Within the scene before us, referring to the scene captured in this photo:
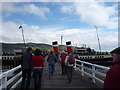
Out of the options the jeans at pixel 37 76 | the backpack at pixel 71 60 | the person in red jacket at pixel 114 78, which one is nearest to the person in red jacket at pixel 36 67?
the jeans at pixel 37 76

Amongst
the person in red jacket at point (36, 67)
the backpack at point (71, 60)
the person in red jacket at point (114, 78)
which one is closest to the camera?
the person in red jacket at point (114, 78)

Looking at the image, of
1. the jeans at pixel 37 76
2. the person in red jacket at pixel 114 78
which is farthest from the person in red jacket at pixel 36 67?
the person in red jacket at pixel 114 78

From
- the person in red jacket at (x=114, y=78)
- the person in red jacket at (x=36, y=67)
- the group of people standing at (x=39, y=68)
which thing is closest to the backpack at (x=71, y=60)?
the group of people standing at (x=39, y=68)

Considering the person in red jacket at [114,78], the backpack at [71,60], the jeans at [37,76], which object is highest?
the person in red jacket at [114,78]

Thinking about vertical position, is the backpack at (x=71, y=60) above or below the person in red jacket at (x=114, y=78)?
below

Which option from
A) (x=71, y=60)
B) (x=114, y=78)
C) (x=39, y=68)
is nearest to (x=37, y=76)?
(x=39, y=68)

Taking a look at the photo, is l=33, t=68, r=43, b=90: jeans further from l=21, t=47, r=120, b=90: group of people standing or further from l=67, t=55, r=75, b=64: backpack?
l=67, t=55, r=75, b=64: backpack

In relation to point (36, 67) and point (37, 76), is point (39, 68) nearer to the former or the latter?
point (36, 67)

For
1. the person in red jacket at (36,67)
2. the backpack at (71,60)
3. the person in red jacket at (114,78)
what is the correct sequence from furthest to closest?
the backpack at (71,60), the person in red jacket at (36,67), the person in red jacket at (114,78)

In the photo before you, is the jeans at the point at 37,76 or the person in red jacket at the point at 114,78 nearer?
the person in red jacket at the point at 114,78

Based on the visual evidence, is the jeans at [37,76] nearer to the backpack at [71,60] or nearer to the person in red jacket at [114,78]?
the backpack at [71,60]

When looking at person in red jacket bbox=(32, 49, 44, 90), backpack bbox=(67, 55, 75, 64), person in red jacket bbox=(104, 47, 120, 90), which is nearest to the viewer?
person in red jacket bbox=(104, 47, 120, 90)

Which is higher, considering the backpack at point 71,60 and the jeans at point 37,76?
the backpack at point 71,60

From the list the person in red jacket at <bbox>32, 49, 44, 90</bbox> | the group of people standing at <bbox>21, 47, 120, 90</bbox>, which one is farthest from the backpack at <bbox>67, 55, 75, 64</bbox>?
the person in red jacket at <bbox>32, 49, 44, 90</bbox>
